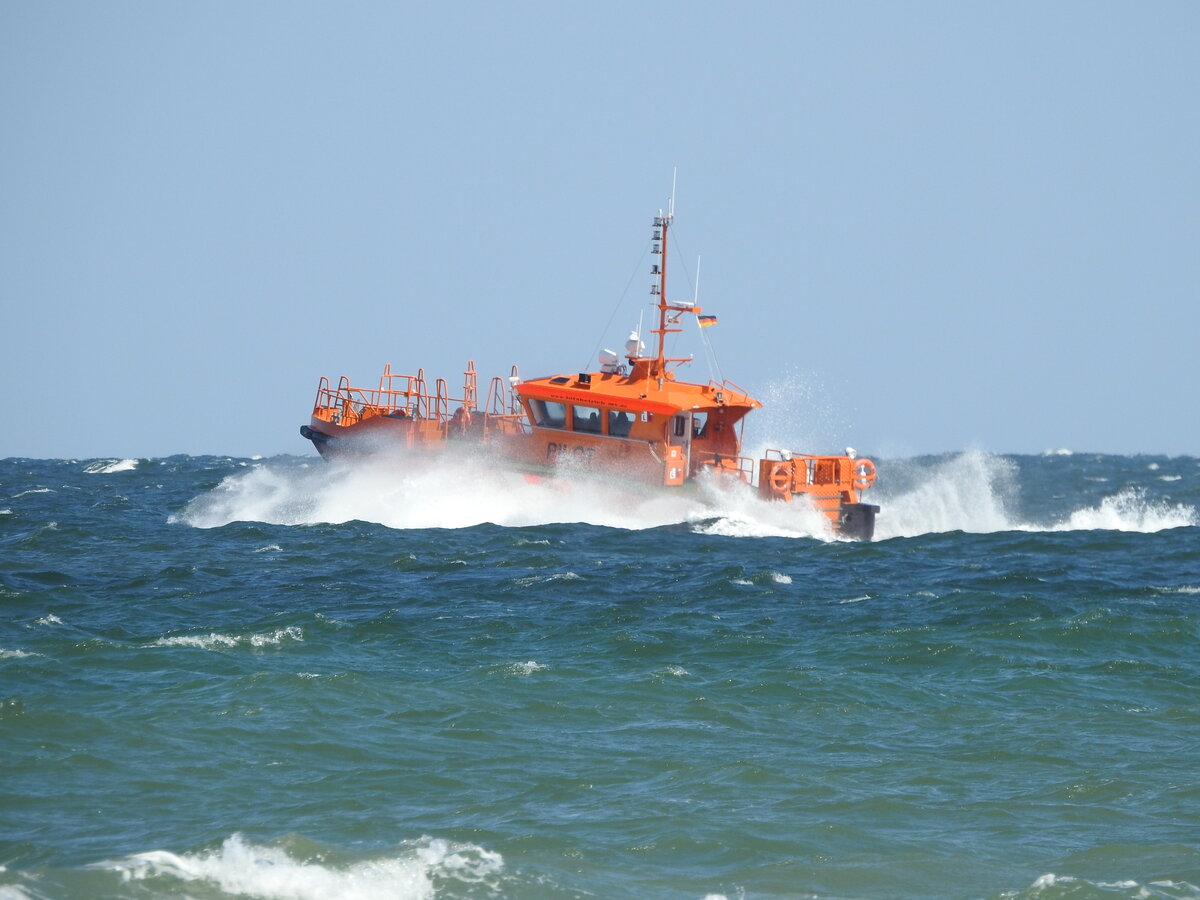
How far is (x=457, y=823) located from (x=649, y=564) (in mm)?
11817

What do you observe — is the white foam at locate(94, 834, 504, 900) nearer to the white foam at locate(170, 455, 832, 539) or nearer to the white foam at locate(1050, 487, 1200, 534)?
the white foam at locate(170, 455, 832, 539)

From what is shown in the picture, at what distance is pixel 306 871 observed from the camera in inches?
345

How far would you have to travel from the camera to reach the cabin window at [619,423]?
2673 cm

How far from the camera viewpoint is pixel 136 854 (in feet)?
29.2

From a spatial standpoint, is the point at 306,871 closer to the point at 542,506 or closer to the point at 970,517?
the point at 542,506

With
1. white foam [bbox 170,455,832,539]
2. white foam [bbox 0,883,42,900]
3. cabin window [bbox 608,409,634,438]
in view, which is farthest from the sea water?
cabin window [bbox 608,409,634,438]

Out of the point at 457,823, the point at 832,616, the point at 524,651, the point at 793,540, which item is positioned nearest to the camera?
the point at 457,823

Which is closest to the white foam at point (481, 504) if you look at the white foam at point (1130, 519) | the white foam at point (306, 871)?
the white foam at point (1130, 519)

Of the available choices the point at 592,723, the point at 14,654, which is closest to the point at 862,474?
the point at 592,723

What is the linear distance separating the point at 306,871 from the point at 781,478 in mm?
18734

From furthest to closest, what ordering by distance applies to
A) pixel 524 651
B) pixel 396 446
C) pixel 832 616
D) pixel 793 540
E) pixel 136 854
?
pixel 396 446 → pixel 793 540 → pixel 832 616 → pixel 524 651 → pixel 136 854

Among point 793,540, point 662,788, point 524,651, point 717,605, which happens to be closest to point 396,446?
point 793,540

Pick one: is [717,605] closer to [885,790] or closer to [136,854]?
[885,790]

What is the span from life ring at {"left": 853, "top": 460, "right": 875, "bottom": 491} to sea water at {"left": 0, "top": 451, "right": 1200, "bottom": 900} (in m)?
5.04
